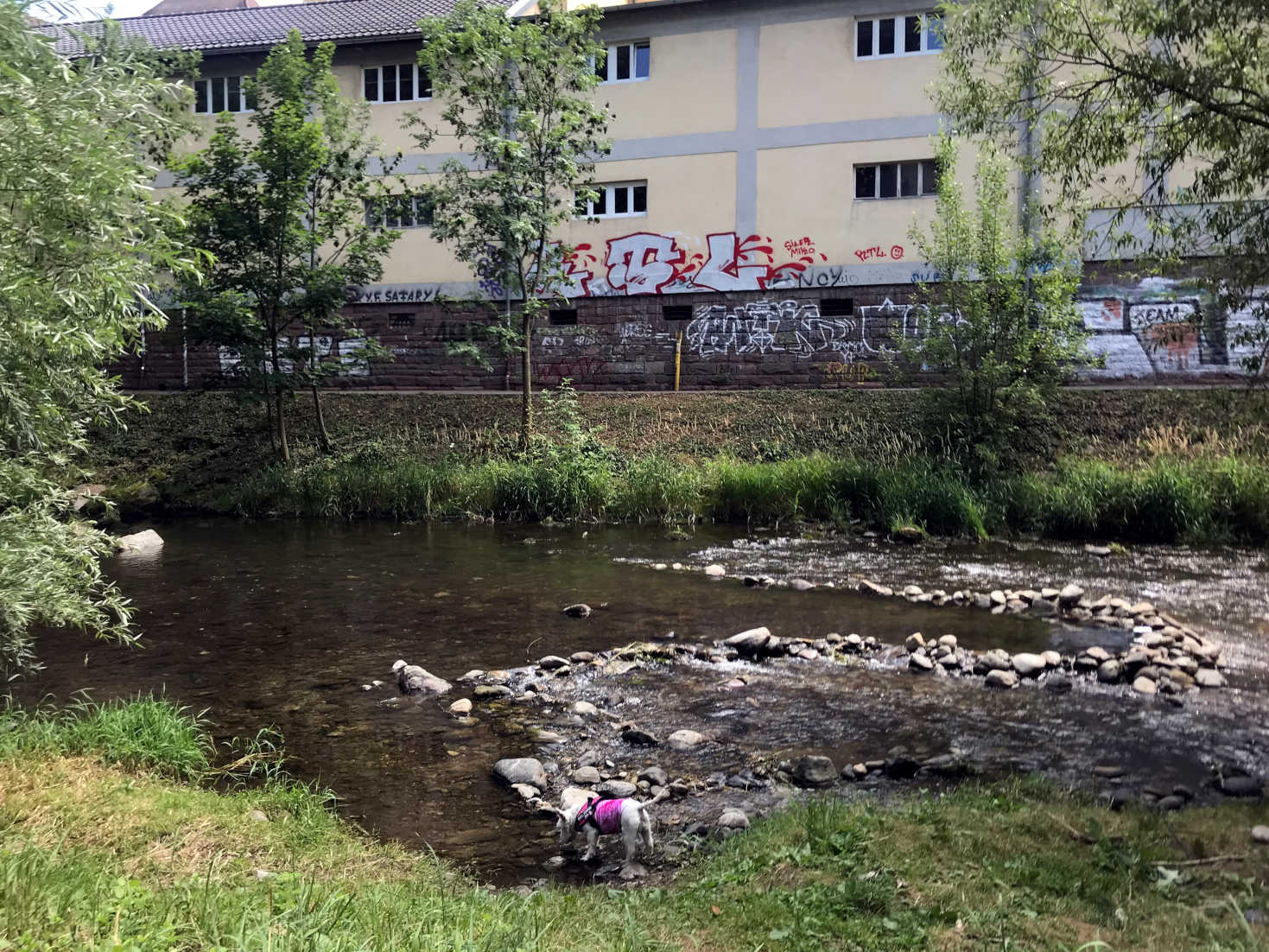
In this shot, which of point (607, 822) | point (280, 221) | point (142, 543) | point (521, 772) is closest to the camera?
point (607, 822)

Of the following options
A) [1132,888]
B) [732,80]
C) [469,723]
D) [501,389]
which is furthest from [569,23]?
[1132,888]

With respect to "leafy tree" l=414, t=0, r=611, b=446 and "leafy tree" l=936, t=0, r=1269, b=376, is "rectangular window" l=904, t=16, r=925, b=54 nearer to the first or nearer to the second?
"leafy tree" l=414, t=0, r=611, b=446

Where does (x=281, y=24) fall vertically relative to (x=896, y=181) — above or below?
above

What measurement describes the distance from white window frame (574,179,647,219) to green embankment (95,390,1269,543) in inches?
218

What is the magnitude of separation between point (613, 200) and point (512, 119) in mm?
5743

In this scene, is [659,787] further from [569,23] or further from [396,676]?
[569,23]

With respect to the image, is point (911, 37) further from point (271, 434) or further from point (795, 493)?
point (271, 434)

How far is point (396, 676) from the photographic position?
7617mm

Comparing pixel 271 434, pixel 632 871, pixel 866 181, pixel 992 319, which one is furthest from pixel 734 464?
pixel 632 871

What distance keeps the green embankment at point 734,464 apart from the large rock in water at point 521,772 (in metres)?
10.3

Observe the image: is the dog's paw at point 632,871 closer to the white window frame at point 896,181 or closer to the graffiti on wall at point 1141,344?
the graffiti on wall at point 1141,344

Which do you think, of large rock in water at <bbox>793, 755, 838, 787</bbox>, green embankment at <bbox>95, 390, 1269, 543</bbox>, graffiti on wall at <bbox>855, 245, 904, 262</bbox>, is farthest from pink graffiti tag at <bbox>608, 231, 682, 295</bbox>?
large rock in water at <bbox>793, 755, 838, 787</bbox>

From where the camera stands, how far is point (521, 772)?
552 centimetres

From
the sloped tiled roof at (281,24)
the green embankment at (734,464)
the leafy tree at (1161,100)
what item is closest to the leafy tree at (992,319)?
the green embankment at (734,464)
